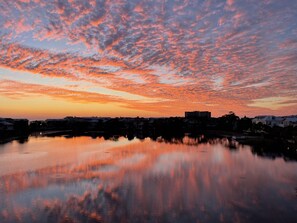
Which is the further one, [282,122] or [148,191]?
[282,122]

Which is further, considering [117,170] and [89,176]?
[117,170]

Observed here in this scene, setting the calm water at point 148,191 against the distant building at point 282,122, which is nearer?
the calm water at point 148,191

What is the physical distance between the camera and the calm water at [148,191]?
1758cm

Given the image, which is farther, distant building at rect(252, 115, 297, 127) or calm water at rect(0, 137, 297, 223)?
distant building at rect(252, 115, 297, 127)

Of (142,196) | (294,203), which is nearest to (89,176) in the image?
(142,196)

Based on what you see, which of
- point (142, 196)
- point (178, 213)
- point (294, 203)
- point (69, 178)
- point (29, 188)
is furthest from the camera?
point (69, 178)

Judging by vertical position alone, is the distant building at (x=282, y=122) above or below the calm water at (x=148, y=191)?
above

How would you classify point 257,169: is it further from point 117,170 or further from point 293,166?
point 117,170

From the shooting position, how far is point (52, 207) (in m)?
18.9

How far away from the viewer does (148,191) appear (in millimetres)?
22938

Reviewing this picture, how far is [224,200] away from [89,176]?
14.3 m

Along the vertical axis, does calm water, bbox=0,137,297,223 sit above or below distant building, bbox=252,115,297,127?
below

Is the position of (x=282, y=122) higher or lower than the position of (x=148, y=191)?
higher

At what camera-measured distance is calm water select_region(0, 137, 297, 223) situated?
17.6 meters
